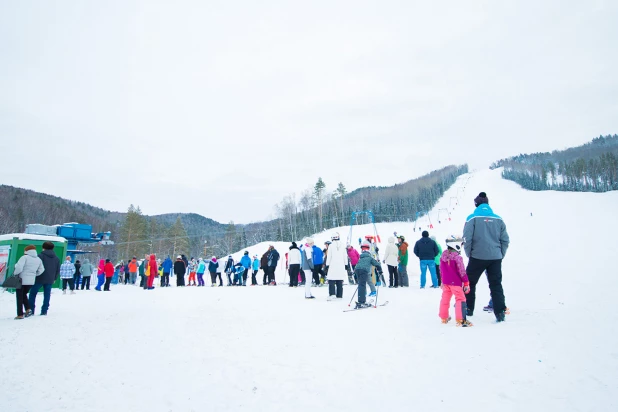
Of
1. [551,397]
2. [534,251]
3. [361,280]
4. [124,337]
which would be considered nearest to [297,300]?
[361,280]

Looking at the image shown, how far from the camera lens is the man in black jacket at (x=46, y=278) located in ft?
28.2

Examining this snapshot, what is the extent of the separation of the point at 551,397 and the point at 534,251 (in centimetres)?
1914

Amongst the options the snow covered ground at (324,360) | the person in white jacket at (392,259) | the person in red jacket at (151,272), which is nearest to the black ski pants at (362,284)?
the snow covered ground at (324,360)

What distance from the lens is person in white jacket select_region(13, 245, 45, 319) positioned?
825 cm

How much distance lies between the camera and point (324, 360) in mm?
4656

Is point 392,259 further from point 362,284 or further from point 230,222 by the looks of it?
point 230,222

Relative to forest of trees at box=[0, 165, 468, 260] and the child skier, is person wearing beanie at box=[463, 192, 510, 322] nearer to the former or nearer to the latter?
the child skier

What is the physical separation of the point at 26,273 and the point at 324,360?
771cm

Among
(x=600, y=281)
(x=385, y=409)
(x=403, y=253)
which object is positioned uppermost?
(x=403, y=253)

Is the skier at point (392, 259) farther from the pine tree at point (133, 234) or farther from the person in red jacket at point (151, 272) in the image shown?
the pine tree at point (133, 234)

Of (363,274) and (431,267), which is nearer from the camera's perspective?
(363,274)

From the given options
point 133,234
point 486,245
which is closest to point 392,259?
point 486,245

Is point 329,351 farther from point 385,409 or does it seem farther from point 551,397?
point 551,397

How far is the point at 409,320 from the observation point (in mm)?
6586
